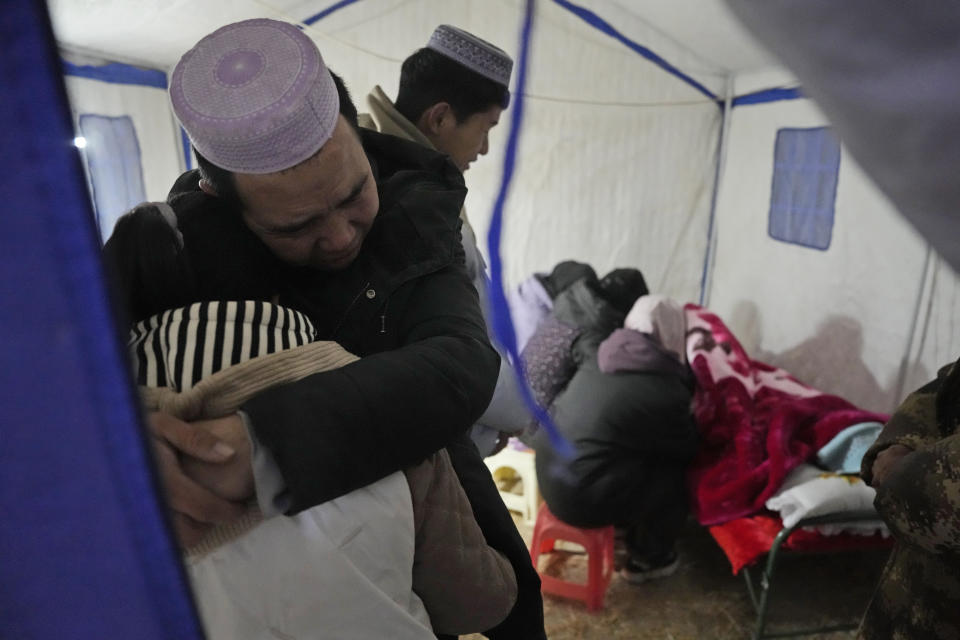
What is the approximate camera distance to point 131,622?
0.93 feet

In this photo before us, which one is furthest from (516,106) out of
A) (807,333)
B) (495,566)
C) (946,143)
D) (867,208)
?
(807,333)

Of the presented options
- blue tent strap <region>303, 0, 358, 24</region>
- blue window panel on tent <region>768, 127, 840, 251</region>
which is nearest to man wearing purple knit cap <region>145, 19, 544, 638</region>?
blue tent strap <region>303, 0, 358, 24</region>

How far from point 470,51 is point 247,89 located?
53 centimetres

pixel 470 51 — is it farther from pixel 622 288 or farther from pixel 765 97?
pixel 765 97

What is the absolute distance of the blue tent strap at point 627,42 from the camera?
4.99ft

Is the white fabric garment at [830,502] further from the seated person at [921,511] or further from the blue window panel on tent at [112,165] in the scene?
the blue window panel on tent at [112,165]

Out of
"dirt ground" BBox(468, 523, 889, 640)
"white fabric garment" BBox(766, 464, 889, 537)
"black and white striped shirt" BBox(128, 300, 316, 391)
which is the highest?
"black and white striped shirt" BBox(128, 300, 316, 391)

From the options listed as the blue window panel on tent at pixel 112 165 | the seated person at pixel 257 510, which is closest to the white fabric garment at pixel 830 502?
the seated person at pixel 257 510

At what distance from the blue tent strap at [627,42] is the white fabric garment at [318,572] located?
139 centimetres

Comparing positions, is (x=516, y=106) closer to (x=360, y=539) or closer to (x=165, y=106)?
(x=165, y=106)

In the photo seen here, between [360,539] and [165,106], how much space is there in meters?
0.35

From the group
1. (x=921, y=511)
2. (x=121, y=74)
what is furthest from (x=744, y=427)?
(x=121, y=74)

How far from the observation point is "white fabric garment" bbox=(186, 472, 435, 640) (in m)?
0.35

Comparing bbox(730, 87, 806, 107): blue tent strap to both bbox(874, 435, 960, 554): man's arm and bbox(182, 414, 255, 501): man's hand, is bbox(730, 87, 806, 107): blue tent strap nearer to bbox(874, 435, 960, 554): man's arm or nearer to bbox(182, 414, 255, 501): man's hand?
bbox(874, 435, 960, 554): man's arm
